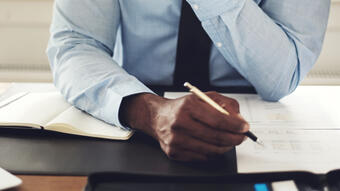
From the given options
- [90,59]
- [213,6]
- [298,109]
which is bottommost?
[298,109]

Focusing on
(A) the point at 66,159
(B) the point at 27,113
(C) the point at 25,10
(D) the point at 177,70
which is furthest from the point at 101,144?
(C) the point at 25,10

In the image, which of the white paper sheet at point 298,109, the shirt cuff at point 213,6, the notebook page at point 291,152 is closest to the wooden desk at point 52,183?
the notebook page at point 291,152

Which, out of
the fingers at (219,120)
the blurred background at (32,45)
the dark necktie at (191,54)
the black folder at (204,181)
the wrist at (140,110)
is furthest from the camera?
the blurred background at (32,45)

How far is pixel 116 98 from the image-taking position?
0.85 meters

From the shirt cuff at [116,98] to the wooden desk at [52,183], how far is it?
192 mm

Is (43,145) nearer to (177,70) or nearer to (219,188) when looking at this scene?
(219,188)

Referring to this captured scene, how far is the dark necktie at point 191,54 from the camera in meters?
1.08

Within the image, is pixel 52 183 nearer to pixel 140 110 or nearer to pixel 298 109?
pixel 140 110

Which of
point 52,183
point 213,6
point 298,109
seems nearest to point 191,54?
point 213,6

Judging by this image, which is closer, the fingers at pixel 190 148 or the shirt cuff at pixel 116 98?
the fingers at pixel 190 148

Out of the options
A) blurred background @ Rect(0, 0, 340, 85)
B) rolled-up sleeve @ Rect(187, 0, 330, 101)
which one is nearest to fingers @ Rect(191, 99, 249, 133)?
rolled-up sleeve @ Rect(187, 0, 330, 101)

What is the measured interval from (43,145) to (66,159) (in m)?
0.08

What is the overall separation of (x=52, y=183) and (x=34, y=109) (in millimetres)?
282

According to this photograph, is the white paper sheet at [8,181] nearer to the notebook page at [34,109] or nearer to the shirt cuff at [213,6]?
the notebook page at [34,109]
